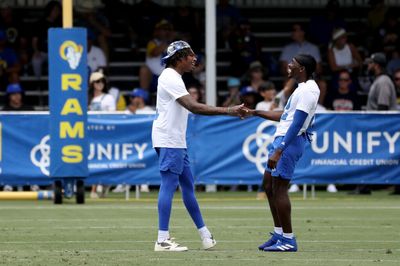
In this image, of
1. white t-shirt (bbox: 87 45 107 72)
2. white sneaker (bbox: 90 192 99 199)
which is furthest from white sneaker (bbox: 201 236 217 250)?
white t-shirt (bbox: 87 45 107 72)

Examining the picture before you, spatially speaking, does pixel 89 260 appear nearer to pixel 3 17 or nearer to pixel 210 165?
pixel 210 165

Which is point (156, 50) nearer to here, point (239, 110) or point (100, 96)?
point (100, 96)

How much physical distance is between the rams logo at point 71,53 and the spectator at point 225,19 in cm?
854

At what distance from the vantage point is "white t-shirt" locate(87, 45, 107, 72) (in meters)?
25.8

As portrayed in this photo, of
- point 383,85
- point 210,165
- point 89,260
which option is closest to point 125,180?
point 210,165

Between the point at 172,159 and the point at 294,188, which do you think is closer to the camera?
the point at 172,159

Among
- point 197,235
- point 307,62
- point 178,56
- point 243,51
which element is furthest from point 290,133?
point 243,51

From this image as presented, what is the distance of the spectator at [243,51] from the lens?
87.8 ft

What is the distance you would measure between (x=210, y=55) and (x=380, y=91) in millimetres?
3119

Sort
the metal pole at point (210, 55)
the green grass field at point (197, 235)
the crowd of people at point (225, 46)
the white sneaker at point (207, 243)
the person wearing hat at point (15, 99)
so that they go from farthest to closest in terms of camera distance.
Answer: the crowd of people at point (225, 46) < the person wearing hat at point (15, 99) < the metal pole at point (210, 55) < the white sneaker at point (207, 243) < the green grass field at point (197, 235)

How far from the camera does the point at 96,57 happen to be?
26.0 m

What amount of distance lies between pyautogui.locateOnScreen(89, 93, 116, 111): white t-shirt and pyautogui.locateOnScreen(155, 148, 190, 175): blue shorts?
9277 mm

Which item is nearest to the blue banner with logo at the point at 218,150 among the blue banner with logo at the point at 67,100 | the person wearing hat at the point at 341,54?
the blue banner with logo at the point at 67,100

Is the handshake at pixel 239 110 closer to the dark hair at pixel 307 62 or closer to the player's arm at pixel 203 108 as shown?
the player's arm at pixel 203 108
